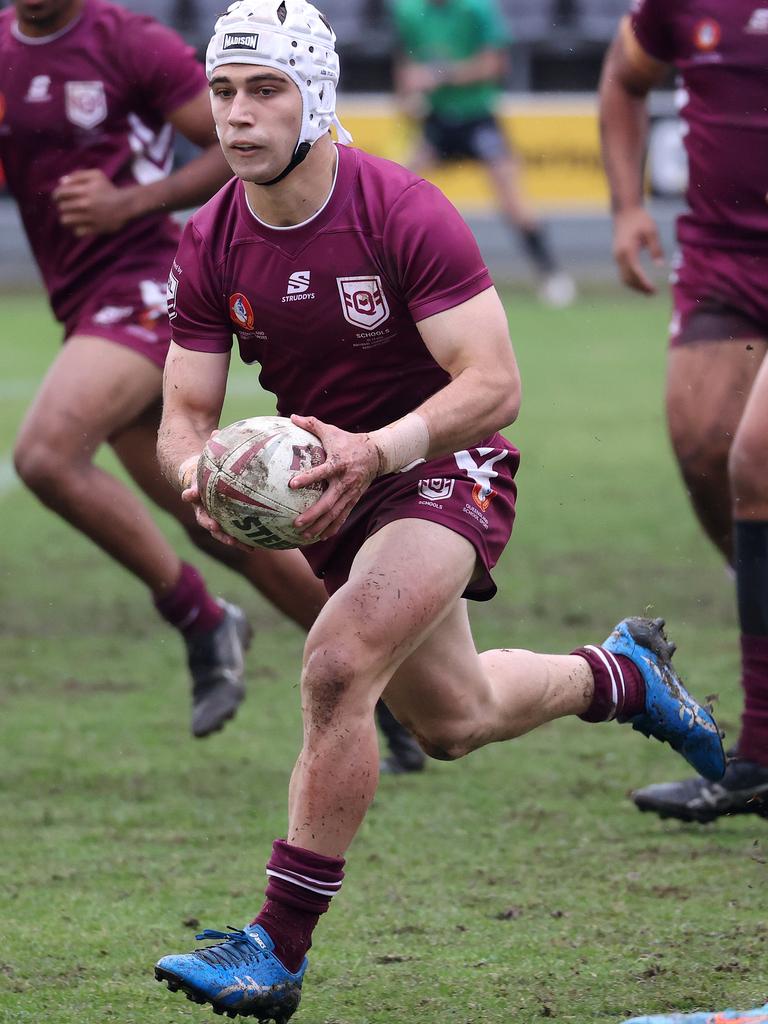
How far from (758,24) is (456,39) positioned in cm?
1206

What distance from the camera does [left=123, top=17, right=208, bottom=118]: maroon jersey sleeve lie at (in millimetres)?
5945

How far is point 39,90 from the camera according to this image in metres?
5.99

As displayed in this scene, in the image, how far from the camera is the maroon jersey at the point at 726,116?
545 centimetres

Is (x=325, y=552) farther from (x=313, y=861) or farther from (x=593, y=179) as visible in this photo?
(x=593, y=179)

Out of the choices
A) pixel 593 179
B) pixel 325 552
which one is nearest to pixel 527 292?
pixel 593 179

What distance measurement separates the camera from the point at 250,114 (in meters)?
3.81

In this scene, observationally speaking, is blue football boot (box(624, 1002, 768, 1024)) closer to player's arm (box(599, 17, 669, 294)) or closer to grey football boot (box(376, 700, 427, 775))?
grey football boot (box(376, 700, 427, 775))

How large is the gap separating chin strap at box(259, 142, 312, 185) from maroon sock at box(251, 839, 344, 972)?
4.67 ft

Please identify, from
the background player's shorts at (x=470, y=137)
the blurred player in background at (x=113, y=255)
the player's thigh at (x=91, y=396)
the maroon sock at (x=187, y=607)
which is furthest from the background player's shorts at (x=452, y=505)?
the background player's shorts at (x=470, y=137)

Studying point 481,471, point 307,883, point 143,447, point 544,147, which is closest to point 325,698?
point 307,883

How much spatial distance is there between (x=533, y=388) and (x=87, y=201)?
726 centimetres

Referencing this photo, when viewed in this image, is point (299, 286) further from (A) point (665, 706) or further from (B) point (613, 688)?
(A) point (665, 706)

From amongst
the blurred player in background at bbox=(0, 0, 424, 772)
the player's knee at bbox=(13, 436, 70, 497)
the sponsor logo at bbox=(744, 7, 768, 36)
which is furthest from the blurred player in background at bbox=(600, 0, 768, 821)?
the player's knee at bbox=(13, 436, 70, 497)

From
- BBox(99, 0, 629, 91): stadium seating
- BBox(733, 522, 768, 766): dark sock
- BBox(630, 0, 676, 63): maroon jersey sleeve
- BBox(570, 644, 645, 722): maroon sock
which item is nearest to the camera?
BBox(570, 644, 645, 722): maroon sock
